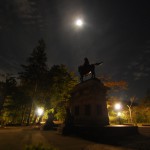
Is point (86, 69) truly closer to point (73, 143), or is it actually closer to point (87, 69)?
point (87, 69)

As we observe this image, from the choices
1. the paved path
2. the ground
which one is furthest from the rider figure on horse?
the ground

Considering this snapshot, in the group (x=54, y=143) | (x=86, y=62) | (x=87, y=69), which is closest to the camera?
(x=54, y=143)

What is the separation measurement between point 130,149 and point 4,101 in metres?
31.2

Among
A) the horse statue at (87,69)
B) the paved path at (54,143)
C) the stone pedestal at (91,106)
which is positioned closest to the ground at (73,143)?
the paved path at (54,143)

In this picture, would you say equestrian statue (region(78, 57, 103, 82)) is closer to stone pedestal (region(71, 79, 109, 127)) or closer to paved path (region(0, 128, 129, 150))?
stone pedestal (region(71, 79, 109, 127))

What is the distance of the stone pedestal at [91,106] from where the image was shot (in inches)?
599

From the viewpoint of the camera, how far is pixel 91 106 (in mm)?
15633

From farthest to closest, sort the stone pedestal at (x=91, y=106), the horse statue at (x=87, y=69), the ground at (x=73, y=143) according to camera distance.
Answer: the horse statue at (x=87, y=69)
the stone pedestal at (x=91, y=106)
the ground at (x=73, y=143)

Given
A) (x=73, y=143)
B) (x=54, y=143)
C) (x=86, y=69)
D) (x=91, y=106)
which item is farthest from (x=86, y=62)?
(x=54, y=143)

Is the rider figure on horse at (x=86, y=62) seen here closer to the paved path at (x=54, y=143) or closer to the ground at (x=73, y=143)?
the paved path at (x=54, y=143)

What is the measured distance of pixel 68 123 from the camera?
15656 millimetres

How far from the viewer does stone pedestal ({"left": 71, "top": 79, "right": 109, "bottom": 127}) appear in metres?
15.2

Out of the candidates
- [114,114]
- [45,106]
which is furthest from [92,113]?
[114,114]

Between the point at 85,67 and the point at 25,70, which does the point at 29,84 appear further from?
the point at 85,67
